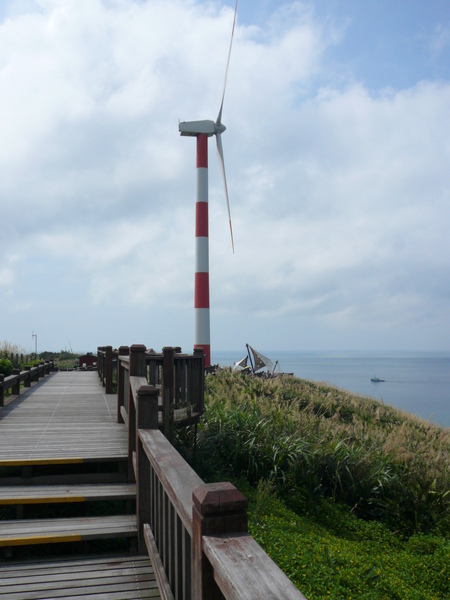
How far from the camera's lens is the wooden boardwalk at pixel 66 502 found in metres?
3.66

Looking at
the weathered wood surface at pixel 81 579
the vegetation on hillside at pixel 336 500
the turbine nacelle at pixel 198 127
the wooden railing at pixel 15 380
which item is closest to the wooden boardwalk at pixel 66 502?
the weathered wood surface at pixel 81 579

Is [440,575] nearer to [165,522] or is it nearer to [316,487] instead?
[316,487]

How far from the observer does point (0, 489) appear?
515 centimetres

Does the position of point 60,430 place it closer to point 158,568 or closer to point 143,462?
point 143,462

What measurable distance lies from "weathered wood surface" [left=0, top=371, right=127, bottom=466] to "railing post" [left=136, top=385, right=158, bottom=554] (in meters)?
1.28

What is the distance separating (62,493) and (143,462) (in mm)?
1313

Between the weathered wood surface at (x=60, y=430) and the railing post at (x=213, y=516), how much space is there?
148 inches

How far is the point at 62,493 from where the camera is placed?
5047mm

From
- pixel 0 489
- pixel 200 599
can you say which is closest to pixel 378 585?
pixel 200 599

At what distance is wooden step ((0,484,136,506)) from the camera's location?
15.9 ft

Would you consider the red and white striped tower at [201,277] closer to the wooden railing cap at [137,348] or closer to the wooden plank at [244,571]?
the wooden railing cap at [137,348]

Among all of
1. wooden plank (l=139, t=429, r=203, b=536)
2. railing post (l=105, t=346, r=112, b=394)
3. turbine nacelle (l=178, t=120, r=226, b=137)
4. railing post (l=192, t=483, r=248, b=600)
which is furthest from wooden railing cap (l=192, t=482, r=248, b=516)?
turbine nacelle (l=178, t=120, r=226, b=137)

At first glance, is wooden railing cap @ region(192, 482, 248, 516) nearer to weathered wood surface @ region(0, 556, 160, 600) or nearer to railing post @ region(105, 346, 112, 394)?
weathered wood surface @ region(0, 556, 160, 600)

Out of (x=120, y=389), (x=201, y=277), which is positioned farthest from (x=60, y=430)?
(x=201, y=277)
